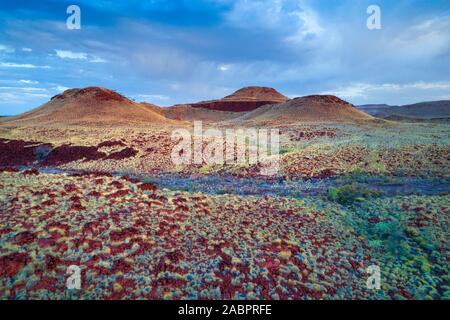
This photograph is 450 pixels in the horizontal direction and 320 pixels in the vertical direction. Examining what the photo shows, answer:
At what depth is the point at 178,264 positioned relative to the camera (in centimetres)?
758

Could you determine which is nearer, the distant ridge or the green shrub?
the green shrub

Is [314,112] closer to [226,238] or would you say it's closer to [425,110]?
[226,238]

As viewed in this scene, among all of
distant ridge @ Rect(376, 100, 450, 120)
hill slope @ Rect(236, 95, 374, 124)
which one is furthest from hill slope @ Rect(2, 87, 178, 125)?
distant ridge @ Rect(376, 100, 450, 120)

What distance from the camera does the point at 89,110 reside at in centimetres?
5841

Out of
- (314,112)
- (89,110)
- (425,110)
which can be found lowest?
(314,112)

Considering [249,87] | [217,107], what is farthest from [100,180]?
[249,87]

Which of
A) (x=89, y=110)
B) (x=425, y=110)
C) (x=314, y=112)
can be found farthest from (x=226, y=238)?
(x=425, y=110)

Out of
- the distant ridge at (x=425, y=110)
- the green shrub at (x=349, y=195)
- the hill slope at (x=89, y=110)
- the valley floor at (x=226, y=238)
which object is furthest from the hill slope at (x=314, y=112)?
the distant ridge at (x=425, y=110)

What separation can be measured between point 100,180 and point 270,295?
38.8 ft

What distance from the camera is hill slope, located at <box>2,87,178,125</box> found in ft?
173

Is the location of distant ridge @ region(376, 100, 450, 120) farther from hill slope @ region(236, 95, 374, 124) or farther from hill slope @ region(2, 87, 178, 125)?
hill slope @ region(2, 87, 178, 125)

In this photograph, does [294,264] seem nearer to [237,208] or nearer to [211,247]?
[211,247]

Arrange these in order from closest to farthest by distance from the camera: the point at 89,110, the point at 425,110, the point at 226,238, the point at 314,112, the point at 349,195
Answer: the point at 226,238 → the point at 349,195 → the point at 89,110 → the point at 314,112 → the point at 425,110

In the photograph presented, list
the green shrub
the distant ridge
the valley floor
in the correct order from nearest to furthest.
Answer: the valley floor, the green shrub, the distant ridge
